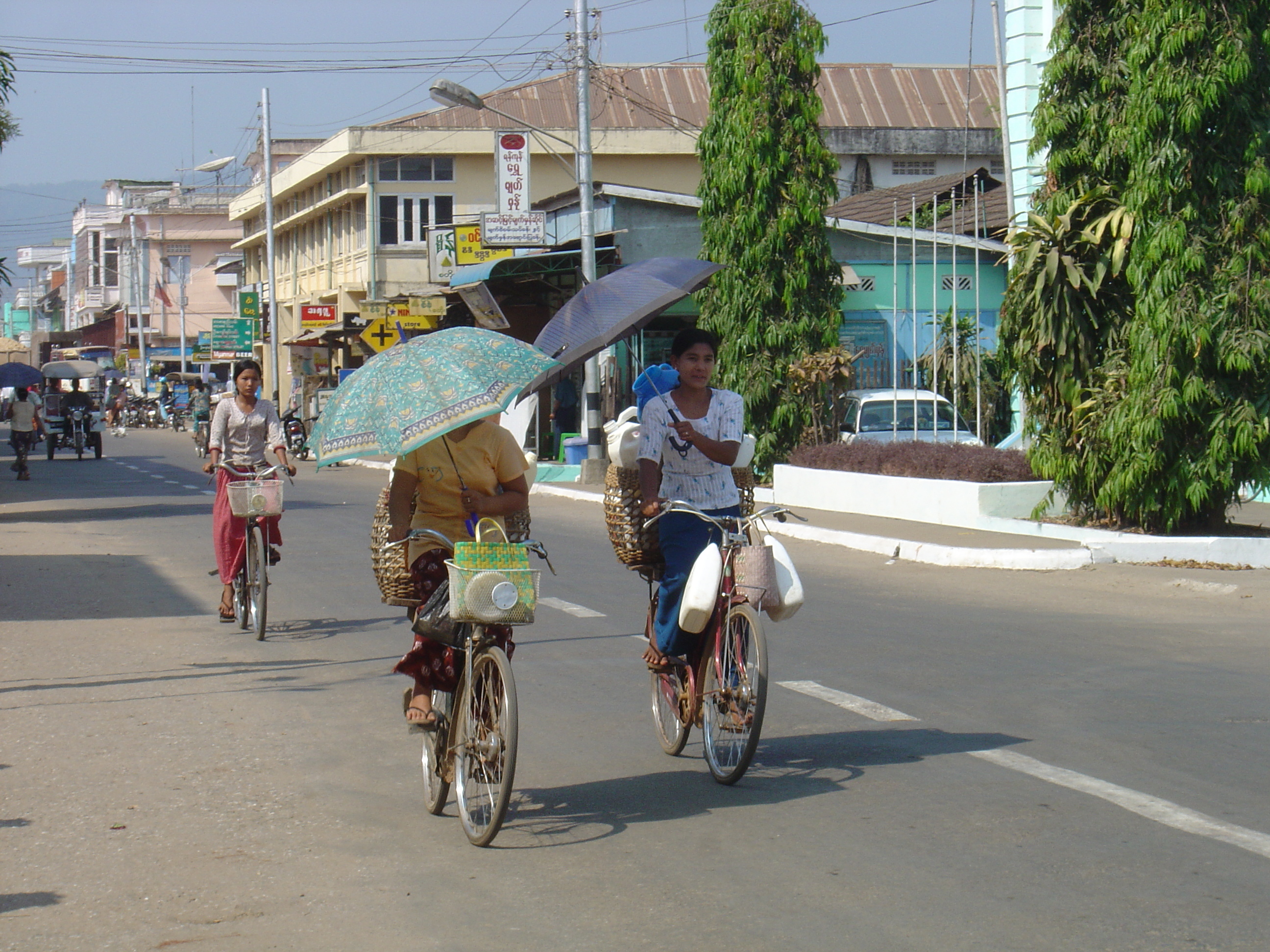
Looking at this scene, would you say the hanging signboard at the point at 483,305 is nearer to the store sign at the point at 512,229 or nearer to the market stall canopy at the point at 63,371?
the store sign at the point at 512,229

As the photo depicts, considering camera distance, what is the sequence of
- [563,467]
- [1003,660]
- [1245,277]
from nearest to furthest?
[1003,660], [1245,277], [563,467]

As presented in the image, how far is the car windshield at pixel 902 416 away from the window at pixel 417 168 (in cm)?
2618

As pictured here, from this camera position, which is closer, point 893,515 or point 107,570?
point 107,570

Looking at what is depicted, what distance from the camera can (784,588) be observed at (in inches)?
232

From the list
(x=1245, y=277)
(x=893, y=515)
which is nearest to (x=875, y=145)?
(x=893, y=515)

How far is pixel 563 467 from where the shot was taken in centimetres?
2705

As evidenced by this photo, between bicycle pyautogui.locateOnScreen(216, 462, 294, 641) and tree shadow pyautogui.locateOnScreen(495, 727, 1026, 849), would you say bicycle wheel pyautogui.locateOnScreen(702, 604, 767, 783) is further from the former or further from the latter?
bicycle pyautogui.locateOnScreen(216, 462, 294, 641)

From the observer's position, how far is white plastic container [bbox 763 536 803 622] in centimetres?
588

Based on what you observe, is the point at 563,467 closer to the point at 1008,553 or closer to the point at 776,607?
the point at 1008,553

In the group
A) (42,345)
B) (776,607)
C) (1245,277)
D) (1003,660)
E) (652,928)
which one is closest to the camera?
(652,928)

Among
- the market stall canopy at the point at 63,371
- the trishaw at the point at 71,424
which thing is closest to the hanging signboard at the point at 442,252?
the trishaw at the point at 71,424

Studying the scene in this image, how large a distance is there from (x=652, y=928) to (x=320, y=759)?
2.65m

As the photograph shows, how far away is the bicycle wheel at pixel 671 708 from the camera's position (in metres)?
6.34

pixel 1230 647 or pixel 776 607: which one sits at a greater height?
pixel 776 607
